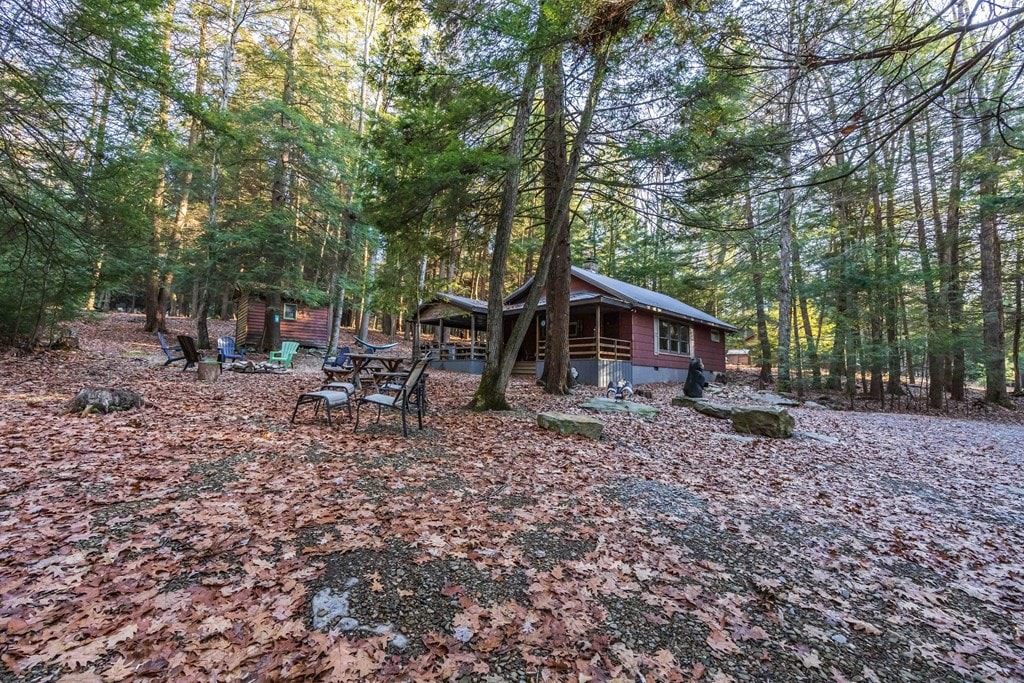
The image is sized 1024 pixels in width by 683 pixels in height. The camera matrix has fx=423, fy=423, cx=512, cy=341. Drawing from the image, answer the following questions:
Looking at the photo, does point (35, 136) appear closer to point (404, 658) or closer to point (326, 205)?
point (404, 658)

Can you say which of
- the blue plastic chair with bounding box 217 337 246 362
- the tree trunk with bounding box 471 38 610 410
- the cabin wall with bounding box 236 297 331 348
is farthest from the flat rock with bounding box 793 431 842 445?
the cabin wall with bounding box 236 297 331 348

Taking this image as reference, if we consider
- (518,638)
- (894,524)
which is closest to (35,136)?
(518,638)

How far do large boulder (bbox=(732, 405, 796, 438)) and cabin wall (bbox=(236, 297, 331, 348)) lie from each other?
17.0 m

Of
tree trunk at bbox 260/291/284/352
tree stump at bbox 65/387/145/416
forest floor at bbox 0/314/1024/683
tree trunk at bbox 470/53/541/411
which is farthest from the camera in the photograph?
tree trunk at bbox 260/291/284/352

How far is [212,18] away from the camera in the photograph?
14383 mm

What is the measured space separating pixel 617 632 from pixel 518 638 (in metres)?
0.55

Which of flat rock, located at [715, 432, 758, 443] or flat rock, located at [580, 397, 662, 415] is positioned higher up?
flat rock, located at [580, 397, 662, 415]

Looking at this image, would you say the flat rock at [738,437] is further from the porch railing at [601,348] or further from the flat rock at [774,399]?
the porch railing at [601,348]

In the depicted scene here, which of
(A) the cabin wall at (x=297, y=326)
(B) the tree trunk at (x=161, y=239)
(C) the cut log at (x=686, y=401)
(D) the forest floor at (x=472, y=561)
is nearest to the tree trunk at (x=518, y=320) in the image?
(D) the forest floor at (x=472, y=561)

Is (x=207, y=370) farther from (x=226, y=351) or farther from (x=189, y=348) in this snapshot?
(x=226, y=351)

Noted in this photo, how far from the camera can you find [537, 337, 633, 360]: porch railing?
15302mm

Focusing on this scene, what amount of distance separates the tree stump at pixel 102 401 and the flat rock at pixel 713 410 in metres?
10.4

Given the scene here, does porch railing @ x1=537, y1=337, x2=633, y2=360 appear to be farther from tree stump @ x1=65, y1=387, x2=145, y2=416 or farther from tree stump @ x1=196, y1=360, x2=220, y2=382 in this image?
tree stump @ x1=65, y1=387, x2=145, y2=416

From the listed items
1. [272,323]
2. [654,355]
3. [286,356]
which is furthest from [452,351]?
[654,355]
